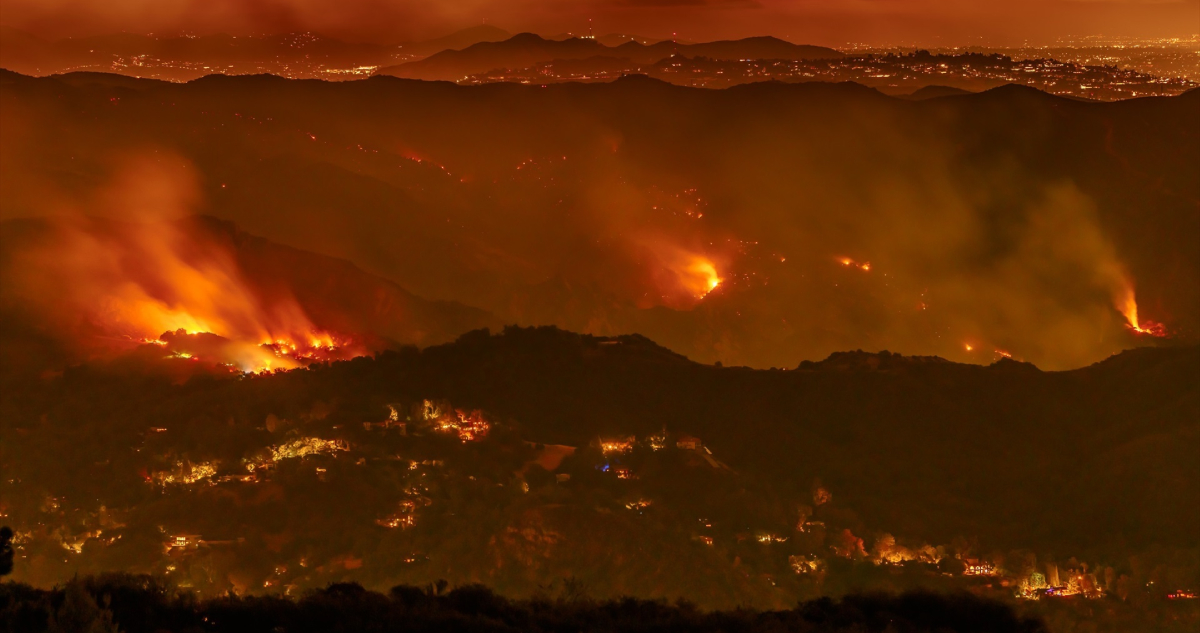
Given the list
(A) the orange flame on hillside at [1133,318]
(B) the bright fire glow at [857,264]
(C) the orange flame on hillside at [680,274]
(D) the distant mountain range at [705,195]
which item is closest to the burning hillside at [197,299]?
(D) the distant mountain range at [705,195]

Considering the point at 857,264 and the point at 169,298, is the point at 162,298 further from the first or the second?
the point at 857,264

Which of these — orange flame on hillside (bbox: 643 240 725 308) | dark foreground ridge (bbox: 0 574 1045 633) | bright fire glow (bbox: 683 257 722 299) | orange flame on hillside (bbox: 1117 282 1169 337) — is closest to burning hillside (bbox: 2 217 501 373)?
orange flame on hillside (bbox: 643 240 725 308)

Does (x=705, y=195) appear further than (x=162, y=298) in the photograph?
Yes

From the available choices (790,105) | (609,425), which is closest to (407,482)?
(609,425)

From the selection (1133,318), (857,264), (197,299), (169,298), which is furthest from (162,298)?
(1133,318)

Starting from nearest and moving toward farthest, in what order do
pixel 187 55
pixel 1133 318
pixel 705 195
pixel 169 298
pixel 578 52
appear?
pixel 169 298 < pixel 1133 318 < pixel 705 195 < pixel 187 55 < pixel 578 52

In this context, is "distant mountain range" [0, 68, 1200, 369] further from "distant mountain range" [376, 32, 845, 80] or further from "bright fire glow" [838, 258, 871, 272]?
"distant mountain range" [376, 32, 845, 80]
